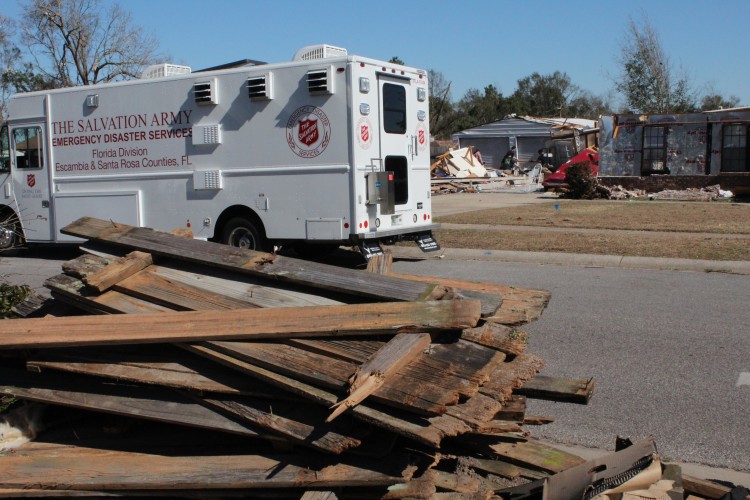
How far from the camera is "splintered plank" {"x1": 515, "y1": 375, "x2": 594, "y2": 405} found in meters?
4.10

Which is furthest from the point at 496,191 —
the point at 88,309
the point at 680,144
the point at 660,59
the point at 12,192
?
the point at 88,309

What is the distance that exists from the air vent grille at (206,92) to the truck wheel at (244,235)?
1.80m

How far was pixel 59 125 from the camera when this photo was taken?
13945 millimetres

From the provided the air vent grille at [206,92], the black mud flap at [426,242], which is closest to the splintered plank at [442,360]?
the air vent grille at [206,92]

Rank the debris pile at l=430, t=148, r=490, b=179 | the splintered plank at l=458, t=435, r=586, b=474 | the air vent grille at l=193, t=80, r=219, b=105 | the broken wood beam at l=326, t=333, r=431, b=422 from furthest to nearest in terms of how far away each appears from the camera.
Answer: the debris pile at l=430, t=148, r=490, b=179 → the air vent grille at l=193, t=80, r=219, b=105 → the splintered plank at l=458, t=435, r=586, b=474 → the broken wood beam at l=326, t=333, r=431, b=422

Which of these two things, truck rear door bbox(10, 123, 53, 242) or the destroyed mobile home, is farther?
truck rear door bbox(10, 123, 53, 242)

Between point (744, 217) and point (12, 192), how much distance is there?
15227mm

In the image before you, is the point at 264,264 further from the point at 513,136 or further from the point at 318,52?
the point at 513,136

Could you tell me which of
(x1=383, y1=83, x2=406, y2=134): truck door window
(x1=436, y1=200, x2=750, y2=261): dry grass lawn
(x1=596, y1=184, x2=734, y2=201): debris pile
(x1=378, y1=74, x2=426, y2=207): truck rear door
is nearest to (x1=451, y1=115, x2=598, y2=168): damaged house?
(x1=596, y1=184, x2=734, y2=201): debris pile

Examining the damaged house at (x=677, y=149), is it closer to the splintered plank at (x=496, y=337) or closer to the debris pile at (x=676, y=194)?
the debris pile at (x=676, y=194)

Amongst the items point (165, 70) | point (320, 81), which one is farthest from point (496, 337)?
point (165, 70)

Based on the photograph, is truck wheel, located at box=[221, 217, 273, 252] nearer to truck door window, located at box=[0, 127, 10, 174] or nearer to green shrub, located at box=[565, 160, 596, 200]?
truck door window, located at box=[0, 127, 10, 174]

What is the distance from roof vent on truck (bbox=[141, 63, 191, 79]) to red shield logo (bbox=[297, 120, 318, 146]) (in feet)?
9.80

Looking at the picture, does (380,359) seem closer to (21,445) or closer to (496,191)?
(21,445)
